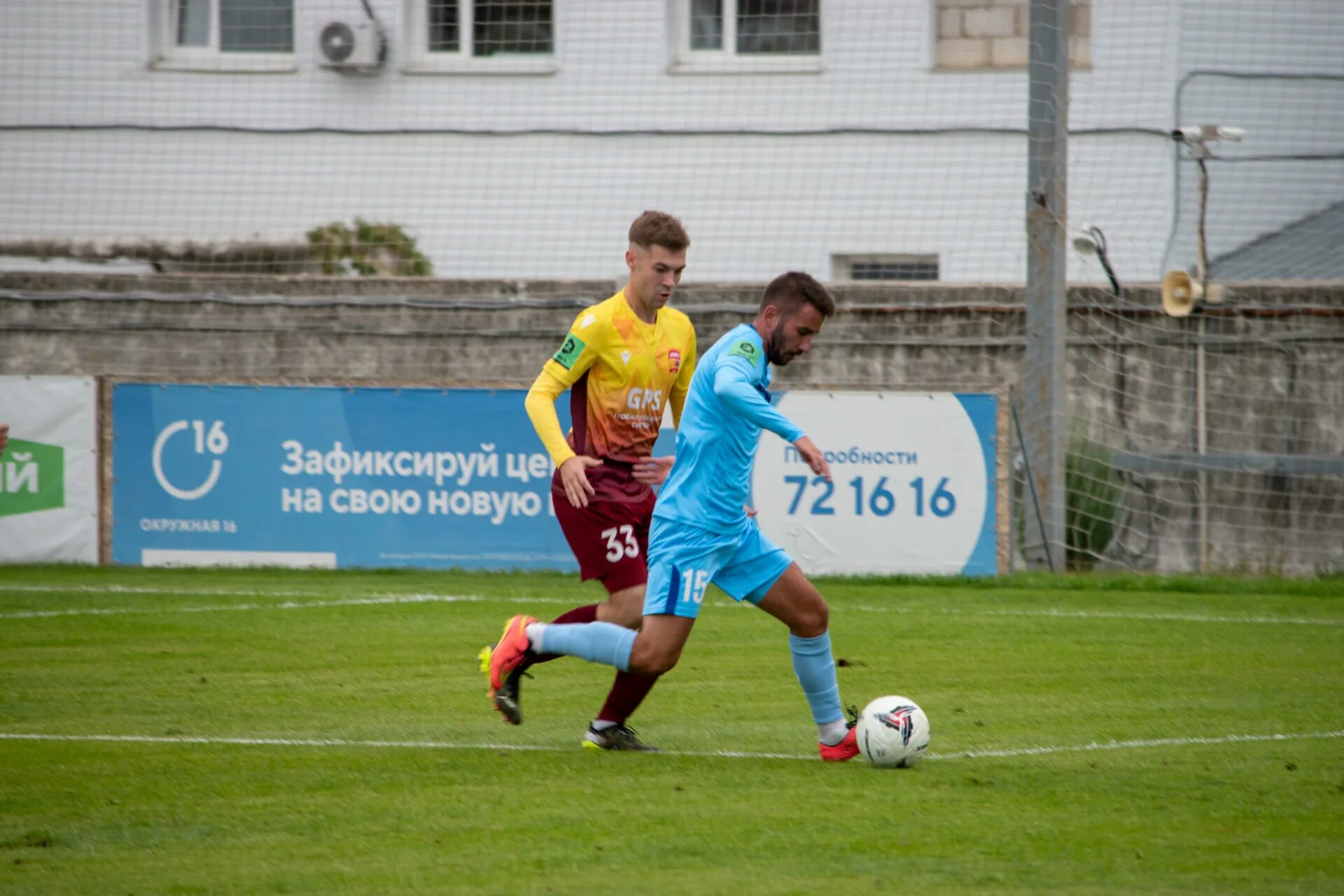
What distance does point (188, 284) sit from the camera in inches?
587

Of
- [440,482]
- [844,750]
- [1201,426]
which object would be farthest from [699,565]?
[1201,426]

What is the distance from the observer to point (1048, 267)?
13109 mm

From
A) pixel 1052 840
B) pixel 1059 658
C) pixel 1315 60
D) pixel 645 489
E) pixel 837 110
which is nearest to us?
pixel 1052 840

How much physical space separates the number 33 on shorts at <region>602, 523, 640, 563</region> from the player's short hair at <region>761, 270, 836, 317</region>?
117 centimetres

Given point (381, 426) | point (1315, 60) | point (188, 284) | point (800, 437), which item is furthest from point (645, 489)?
point (1315, 60)

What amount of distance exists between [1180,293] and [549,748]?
8.05 m

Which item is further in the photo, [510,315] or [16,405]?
[510,315]

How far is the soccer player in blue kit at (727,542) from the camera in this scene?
611cm

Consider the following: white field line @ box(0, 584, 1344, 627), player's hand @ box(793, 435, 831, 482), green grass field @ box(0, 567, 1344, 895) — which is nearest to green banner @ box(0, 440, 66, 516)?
white field line @ box(0, 584, 1344, 627)

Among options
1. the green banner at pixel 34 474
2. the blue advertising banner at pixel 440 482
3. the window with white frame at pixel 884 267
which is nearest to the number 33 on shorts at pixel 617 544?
the blue advertising banner at pixel 440 482

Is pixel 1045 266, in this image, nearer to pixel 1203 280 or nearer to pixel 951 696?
pixel 1203 280

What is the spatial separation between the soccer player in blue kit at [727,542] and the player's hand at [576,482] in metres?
0.30

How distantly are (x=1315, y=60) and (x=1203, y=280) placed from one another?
178 inches

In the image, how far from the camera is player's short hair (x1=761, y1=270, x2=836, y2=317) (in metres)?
6.06
